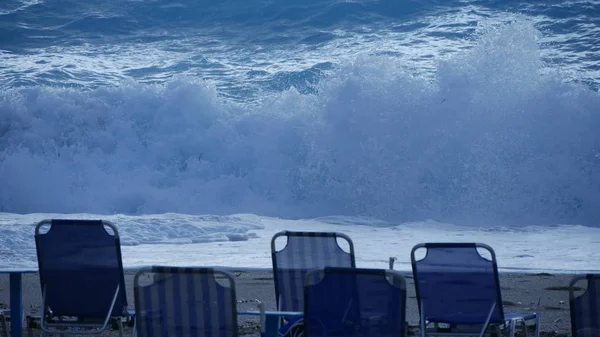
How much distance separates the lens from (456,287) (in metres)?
4.41

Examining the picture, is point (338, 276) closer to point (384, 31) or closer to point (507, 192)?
point (507, 192)

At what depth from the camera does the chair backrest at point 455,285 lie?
14.3 ft

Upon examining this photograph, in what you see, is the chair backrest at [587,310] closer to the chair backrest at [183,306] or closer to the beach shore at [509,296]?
the chair backrest at [183,306]

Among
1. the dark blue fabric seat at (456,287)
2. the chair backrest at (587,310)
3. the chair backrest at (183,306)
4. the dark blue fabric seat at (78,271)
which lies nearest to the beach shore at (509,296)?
the dark blue fabric seat at (78,271)

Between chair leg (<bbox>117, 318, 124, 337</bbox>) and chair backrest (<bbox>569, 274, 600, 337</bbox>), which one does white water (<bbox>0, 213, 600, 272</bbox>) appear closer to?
chair leg (<bbox>117, 318, 124, 337</bbox>)

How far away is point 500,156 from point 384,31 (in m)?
6.42

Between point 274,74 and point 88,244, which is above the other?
point 274,74

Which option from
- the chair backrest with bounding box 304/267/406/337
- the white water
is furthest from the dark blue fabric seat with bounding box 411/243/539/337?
the white water

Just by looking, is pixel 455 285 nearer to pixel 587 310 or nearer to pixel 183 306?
pixel 587 310

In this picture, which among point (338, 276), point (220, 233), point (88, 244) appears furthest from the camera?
point (220, 233)

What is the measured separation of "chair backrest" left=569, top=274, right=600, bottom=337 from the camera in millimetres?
3564

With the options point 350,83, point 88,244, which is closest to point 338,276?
point 88,244

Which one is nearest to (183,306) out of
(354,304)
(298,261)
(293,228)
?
(354,304)

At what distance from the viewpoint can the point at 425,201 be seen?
13828 mm
